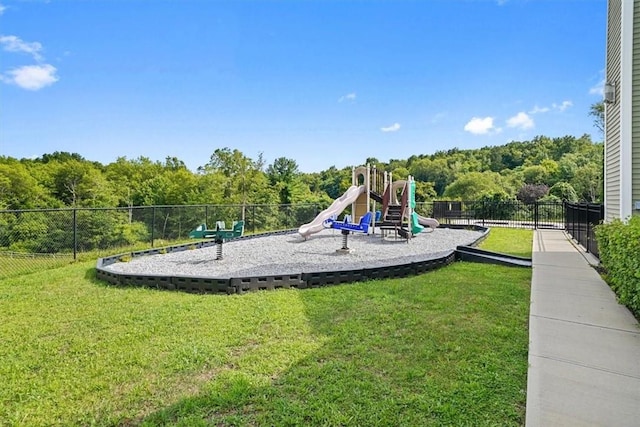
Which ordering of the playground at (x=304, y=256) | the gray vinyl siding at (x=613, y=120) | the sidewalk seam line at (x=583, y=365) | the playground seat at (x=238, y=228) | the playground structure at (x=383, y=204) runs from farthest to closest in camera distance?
the playground structure at (x=383, y=204) → the playground seat at (x=238, y=228) → the gray vinyl siding at (x=613, y=120) → the playground at (x=304, y=256) → the sidewalk seam line at (x=583, y=365)

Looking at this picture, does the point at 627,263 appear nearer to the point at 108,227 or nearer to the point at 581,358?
the point at 581,358

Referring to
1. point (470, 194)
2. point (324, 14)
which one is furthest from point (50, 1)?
point (470, 194)

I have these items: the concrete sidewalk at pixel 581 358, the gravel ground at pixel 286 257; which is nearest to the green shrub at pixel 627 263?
the concrete sidewalk at pixel 581 358

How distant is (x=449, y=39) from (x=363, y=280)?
601 inches

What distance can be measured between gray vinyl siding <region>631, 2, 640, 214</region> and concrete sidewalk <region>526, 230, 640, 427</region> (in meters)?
1.77

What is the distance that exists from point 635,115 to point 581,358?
4603mm

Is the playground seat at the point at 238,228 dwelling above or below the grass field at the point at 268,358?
above

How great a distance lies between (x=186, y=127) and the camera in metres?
32.7

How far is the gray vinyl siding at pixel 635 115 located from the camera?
516 cm

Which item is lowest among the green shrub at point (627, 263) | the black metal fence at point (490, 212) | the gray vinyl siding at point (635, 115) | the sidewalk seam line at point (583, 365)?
the sidewalk seam line at point (583, 365)

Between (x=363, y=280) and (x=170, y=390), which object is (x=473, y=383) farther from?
(x=363, y=280)

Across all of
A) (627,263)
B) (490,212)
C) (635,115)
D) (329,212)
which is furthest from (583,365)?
(490,212)

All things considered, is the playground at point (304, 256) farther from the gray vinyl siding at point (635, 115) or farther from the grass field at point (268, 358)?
the gray vinyl siding at point (635, 115)

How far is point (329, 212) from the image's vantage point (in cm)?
1062
